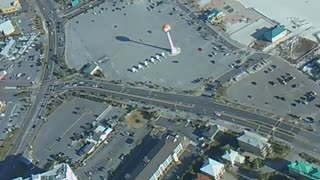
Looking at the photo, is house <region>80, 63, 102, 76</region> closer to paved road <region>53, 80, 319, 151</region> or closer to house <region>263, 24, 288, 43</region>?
paved road <region>53, 80, 319, 151</region>

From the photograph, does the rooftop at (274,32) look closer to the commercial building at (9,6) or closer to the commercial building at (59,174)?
the commercial building at (59,174)

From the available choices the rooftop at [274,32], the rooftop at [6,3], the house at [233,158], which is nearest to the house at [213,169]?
the house at [233,158]

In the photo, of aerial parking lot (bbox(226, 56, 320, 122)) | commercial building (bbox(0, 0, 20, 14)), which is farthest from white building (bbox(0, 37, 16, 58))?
aerial parking lot (bbox(226, 56, 320, 122))

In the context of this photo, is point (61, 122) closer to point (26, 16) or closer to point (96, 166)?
point (96, 166)

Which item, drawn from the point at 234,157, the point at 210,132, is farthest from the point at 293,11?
the point at 234,157

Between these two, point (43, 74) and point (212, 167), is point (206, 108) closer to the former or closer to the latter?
point (212, 167)

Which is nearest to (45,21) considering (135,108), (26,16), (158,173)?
(26,16)

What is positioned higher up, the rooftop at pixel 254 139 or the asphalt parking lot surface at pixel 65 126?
the asphalt parking lot surface at pixel 65 126
